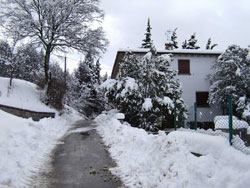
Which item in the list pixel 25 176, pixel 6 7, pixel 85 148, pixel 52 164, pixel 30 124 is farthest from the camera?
pixel 6 7

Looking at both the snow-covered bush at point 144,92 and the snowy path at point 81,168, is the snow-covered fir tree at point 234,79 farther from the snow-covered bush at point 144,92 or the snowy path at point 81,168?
the snowy path at point 81,168

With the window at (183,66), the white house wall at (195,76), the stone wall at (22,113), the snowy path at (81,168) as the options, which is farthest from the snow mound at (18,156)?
the window at (183,66)

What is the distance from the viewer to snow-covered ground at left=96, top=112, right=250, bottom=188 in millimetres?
3723

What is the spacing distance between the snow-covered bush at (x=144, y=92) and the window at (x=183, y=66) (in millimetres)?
5363

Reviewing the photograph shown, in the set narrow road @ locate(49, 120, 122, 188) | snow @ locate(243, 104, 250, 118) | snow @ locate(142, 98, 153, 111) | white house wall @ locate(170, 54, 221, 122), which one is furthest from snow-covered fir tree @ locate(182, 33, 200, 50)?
narrow road @ locate(49, 120, 122, 188)

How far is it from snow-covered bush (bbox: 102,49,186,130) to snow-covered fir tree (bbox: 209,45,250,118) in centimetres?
408

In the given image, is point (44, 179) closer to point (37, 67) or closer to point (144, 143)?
point (144, 143)

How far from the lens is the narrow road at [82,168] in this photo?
522cm

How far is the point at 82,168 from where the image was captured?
21.1ft

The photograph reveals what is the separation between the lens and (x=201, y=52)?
21062mm

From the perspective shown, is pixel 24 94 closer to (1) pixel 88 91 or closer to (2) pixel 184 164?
(2) pixel 184 164

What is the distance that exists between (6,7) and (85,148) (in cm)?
1649

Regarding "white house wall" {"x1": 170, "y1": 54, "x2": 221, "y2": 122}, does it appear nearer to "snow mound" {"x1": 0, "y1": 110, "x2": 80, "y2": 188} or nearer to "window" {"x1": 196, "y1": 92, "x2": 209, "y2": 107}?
"window" {"x1": 196, "y1": 92, "x2": 209, "y2": 107}

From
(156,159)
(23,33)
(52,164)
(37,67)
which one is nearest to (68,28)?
(23,33)
